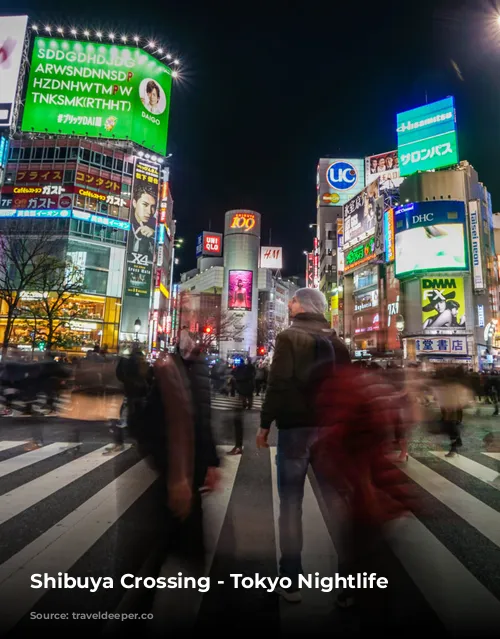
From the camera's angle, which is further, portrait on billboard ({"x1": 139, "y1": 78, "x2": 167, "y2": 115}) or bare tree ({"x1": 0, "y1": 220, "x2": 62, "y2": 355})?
portrait on billboard ({"x1": 139, "y1": 78, "x2": 167, "y2": 115})

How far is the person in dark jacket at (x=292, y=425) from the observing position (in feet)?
8.59

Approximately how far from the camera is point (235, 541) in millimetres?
3529

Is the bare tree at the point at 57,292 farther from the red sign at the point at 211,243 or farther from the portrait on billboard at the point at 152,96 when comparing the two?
the red sign at the point at 211,243

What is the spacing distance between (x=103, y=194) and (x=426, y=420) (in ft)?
140

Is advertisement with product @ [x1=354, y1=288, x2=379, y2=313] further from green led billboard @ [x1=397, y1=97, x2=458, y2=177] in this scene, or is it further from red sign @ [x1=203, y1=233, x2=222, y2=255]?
red sign @ [x1=203, y1=233, x2=222, y2=255]

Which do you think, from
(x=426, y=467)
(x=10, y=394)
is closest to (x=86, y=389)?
(x=10, y=394)

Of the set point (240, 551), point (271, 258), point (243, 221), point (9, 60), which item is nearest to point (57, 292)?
point (9, 60)

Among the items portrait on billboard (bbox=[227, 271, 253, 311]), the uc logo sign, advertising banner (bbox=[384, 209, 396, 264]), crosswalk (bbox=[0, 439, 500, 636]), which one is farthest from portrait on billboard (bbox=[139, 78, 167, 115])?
portrait on billboard (bbox=[227, 271, 253, 311])

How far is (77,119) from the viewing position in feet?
134

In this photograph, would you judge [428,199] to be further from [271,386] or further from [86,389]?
[271,386]

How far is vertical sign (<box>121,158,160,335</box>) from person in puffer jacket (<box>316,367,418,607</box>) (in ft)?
139

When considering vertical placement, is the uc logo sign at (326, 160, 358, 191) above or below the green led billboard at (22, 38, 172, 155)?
above

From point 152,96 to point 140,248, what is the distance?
1663 cm

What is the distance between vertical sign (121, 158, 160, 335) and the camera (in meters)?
44.6
